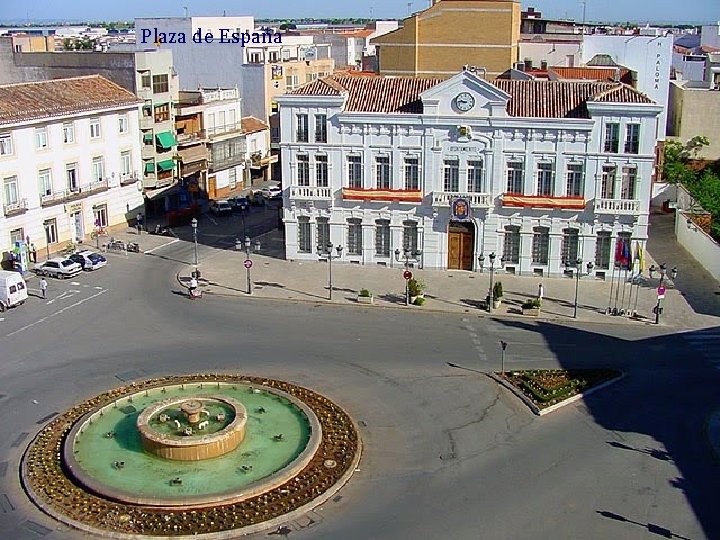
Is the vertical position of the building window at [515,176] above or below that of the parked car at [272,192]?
above

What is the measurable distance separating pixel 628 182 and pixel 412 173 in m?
13.7

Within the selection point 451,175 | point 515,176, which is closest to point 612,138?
point 515,176

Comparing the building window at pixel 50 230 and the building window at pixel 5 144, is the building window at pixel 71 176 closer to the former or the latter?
the building window at pixel 50 230

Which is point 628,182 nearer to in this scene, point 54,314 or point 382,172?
point 382,172

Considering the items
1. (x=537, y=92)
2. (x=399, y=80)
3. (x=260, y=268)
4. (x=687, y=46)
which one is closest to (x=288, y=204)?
(x=260, y=268)

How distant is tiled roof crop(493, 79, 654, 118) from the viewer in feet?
181

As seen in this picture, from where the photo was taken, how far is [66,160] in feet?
211

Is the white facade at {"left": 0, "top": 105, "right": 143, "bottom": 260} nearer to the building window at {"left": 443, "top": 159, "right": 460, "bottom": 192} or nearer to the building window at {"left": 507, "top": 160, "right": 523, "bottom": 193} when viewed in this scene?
the building window at {"left": 443, "top": 159, "right": 460, "bottom": 192}

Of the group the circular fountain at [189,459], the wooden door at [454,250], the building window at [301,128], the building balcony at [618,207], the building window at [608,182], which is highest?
the building window at [301,128]

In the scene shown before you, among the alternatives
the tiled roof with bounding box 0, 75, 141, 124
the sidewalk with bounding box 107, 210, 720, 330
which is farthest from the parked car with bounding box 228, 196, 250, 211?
the sidewalk with bounding box 107, 210, 720, 330

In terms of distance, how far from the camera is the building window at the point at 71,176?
213 feet

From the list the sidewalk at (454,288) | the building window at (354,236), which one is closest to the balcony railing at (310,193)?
the building window at (354,236)

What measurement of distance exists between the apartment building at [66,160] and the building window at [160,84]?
13.3 ft

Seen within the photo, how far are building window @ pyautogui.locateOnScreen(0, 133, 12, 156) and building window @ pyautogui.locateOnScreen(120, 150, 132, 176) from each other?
39.2 feet
